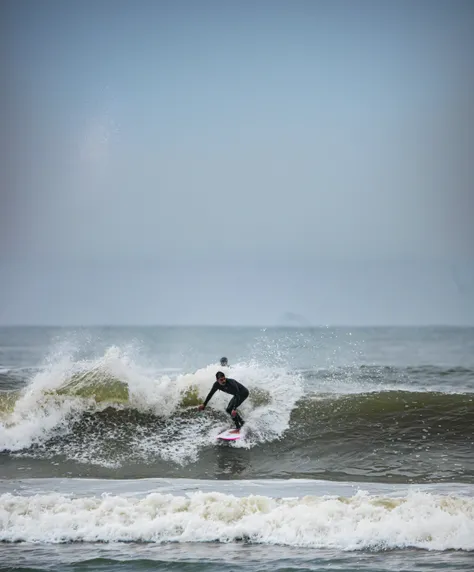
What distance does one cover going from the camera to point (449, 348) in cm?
5631

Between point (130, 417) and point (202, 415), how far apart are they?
1.63 metres

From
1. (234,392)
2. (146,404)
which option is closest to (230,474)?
(234,392)

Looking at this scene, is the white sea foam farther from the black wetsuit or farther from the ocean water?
the black wetsuit

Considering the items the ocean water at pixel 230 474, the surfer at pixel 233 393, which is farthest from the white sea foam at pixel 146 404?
the surfer at pixel 233 393

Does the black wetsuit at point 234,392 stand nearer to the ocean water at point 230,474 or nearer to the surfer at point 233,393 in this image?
the surfer at point 233,393

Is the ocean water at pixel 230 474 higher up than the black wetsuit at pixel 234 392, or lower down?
lower down

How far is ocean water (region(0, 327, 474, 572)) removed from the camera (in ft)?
24.4

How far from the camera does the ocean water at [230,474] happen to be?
7.44m

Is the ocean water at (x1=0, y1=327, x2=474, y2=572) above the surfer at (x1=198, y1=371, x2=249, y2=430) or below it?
below

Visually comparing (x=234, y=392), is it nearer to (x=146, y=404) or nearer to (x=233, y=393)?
(x=233, y=393)

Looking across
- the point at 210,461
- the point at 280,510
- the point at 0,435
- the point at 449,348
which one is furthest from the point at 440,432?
the point at 449,348

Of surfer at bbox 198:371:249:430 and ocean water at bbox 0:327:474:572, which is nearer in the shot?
ocean water at bbox 0:327:474:572

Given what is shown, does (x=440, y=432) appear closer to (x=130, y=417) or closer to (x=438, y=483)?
(x=438, y=483)

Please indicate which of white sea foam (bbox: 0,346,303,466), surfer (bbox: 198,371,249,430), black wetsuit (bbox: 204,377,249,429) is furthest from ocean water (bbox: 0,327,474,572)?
black wetsuit (bbox: 204,377,249,429)
